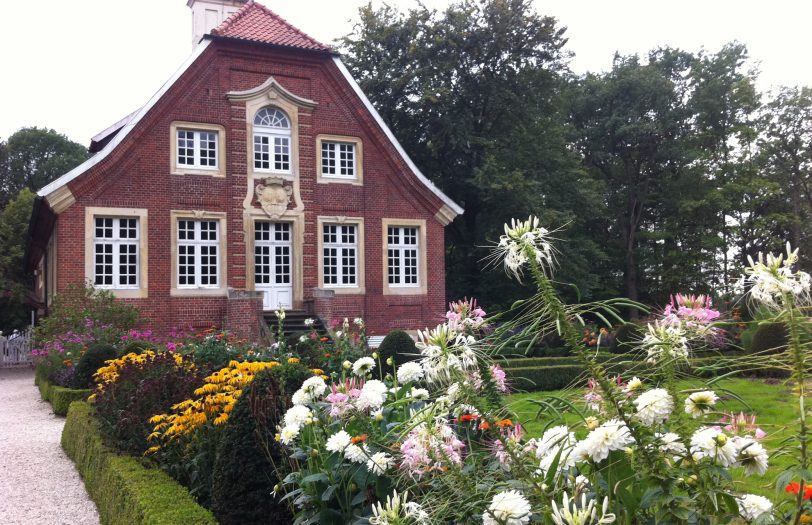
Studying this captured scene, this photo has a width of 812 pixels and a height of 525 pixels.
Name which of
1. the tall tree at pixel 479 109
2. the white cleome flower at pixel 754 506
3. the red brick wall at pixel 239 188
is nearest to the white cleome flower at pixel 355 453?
the white cleome flower at pixel 754 506

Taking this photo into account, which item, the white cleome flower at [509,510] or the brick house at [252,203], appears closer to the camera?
the white cleome flower at [509,510]

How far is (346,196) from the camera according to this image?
20.7 metres

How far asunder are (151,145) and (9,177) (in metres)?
29.1

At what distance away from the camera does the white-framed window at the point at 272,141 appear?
1988 cm

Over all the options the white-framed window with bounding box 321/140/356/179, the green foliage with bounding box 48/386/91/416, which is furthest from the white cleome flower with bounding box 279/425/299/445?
the white-framed window with bounding box 321/140/356/179

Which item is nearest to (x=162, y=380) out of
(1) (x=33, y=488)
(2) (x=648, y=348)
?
(1) (x=33, y=488)

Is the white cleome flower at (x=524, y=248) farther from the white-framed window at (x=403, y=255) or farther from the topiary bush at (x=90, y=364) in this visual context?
the white-framed window at (x=403, y=255)

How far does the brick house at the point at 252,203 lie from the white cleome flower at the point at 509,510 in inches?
661

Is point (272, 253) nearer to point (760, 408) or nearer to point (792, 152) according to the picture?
point (760, 408)

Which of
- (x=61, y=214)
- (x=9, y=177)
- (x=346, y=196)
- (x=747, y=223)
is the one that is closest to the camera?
(x=61, y=214)

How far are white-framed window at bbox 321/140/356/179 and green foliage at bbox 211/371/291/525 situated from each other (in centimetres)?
1649

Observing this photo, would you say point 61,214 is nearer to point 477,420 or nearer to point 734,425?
point 477,420

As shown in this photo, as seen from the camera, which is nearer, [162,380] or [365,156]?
[162,380]

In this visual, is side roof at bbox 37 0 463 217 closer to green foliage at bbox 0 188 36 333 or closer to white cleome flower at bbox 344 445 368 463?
green foliage at bbox 0 188 36 333
